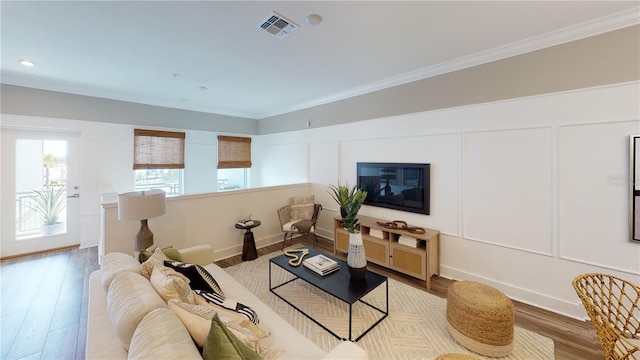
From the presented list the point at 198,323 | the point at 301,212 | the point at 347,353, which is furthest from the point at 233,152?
the point at 347,353

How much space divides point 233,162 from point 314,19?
4.71 meters

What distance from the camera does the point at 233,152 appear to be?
6188mm

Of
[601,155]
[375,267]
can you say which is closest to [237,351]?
[375,267]

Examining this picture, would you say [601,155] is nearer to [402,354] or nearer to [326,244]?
[402,354]

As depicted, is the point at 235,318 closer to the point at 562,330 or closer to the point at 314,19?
the point at 314,19

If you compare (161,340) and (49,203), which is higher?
(49,203)

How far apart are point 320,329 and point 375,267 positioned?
1.47 meters

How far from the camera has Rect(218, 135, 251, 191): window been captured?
600 centimetres

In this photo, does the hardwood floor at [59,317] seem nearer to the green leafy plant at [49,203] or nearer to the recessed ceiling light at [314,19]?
the green leafy plant at [49,203]

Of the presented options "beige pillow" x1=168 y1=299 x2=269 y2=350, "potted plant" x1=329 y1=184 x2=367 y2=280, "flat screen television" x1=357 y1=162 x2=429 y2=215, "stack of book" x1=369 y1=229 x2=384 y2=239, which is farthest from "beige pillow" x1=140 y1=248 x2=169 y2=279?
"flat screen television" x1=357 y1=162 x2=429 y2=215

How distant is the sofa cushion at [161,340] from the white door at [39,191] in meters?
4.87

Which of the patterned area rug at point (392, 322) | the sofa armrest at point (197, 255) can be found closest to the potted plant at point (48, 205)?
the sofa armrest at point (197, 255)

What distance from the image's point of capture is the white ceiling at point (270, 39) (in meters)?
2.00

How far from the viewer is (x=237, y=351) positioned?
1007 millimetres
